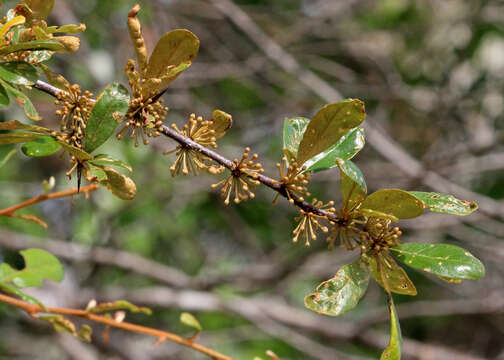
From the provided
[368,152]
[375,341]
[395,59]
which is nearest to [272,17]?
[395,59]

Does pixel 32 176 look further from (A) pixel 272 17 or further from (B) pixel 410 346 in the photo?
(B) pixel 410 346

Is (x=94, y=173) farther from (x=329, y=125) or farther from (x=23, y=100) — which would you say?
(x=329, y=125)

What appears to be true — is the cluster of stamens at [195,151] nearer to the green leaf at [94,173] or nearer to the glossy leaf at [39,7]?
the green leaf at [94,173]

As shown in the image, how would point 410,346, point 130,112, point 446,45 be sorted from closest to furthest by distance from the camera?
point 130,112
point 410,346
point 446,45

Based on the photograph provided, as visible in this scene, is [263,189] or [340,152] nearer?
[340,152]

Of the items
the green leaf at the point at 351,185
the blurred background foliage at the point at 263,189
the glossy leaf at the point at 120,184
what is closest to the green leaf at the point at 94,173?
the glossy leaf at the point at 120,184

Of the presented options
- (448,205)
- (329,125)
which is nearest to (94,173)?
(329,125)
